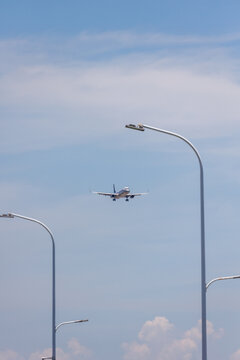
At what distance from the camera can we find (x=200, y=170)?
1673 inches

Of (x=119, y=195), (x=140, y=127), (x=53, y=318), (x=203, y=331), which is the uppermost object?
(x=119, y=195)

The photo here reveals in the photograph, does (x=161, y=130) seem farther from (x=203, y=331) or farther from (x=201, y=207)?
(x=203, y=331)

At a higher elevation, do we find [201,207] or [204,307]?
[201,207]

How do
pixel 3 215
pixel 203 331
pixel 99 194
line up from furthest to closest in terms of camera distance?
pixel 99 194, pixel 3 215, pixel 203 331

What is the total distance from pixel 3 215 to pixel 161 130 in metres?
20.0

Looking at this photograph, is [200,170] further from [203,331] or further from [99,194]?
[99,194]

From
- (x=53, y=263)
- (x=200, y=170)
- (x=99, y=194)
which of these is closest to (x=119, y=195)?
(x=99, y=194)

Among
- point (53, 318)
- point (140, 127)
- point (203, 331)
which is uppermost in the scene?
point (140, 127)

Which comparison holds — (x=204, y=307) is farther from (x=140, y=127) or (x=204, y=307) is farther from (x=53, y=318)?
(x=53, y=318)

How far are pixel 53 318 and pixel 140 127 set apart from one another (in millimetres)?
22702

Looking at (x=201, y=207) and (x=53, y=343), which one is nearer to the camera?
(x=201, y=207)

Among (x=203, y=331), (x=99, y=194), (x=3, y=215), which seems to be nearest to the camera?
(x=203, y=331)

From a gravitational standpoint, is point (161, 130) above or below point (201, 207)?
above

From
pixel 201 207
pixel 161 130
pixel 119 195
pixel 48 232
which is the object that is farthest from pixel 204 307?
Answer: pixel 119 195
